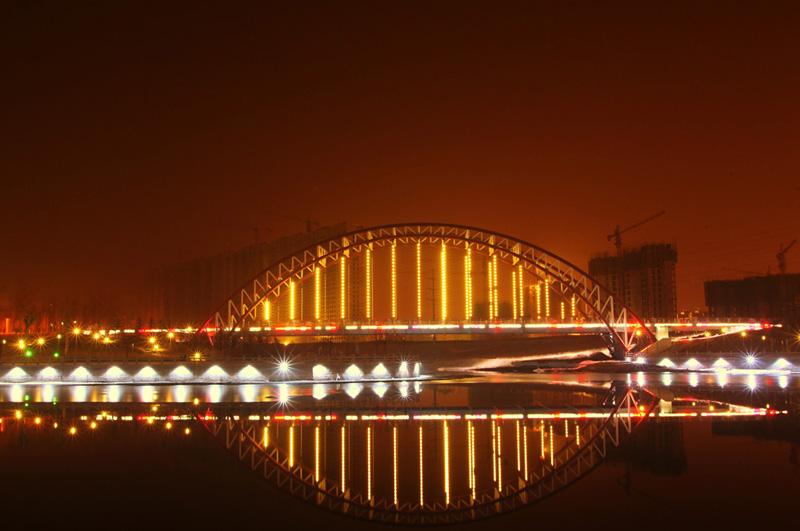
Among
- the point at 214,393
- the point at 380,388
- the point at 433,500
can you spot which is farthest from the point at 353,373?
the point at 433,500

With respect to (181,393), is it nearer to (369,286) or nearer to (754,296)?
(369,286)

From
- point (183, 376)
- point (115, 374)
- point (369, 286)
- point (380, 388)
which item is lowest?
point (380, 388)

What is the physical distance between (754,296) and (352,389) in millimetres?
128489

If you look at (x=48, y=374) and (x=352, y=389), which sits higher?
(x=48, y=374)

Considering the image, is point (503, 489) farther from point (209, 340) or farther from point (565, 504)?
point (209, 340)

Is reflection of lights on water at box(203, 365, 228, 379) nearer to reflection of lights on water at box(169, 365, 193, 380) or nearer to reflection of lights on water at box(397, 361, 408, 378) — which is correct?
reflection of lights on water at box(169, 365, 193, 380)

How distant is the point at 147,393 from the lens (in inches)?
1283

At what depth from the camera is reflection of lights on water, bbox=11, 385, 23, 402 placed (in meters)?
29.7

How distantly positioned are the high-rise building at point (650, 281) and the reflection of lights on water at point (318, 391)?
113 metres

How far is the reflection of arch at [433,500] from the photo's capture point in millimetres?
10891

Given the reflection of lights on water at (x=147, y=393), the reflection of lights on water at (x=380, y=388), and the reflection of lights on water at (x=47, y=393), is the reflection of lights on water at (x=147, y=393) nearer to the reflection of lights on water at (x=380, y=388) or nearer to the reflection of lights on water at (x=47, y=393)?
the reflection of lights on water at (x=47, y=393)

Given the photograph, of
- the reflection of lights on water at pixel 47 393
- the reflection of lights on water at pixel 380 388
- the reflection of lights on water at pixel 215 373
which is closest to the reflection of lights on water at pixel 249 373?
the reflection of lights on water at pixel 215 373

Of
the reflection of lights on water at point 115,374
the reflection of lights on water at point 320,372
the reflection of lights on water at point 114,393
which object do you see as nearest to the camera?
the reflection of lights on water at point 114,393

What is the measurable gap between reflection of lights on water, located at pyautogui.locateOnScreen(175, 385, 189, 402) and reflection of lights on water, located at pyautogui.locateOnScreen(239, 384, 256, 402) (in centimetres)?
255
